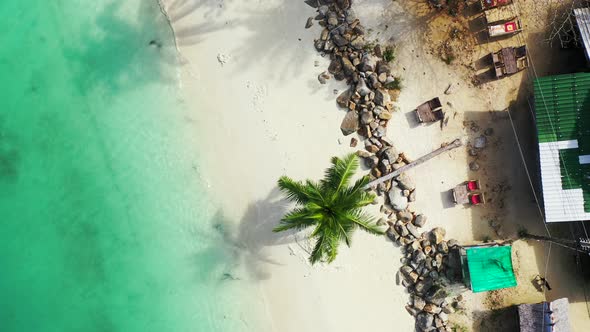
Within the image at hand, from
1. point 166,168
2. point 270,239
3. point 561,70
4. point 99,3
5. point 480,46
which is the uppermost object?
point 99,3

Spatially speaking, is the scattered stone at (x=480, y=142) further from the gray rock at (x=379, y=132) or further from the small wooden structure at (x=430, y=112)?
the gray rock at (x=379, y=132)

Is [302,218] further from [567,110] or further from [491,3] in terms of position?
[491,3]

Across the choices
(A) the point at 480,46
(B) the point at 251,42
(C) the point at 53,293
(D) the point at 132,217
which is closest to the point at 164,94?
(B) the point at 251,42

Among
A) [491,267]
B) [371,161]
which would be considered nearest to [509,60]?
[371,161]

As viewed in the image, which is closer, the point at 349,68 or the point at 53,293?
the point at 349,68

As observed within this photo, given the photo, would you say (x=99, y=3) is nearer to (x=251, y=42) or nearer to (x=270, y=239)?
(x=251, y=42)

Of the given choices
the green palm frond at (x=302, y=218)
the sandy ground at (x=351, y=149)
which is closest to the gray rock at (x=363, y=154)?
the sandy ground at (x=351, y=149)

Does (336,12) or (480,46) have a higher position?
(336,12)
